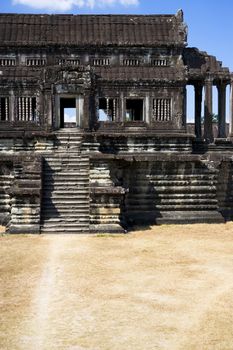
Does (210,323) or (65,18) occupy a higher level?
(65,18)

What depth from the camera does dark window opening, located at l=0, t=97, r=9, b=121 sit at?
24.2 m

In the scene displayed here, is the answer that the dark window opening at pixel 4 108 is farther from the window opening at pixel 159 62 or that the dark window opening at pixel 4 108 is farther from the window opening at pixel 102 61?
the window opening at pixel 159 62

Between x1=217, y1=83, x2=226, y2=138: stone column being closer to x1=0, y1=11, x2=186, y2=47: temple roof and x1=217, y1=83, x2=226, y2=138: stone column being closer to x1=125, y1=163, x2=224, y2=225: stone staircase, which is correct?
x1=0, y1=11, x2=186, y2=47: temple roof

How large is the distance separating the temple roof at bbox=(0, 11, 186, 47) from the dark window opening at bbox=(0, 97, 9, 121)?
4.99 meters

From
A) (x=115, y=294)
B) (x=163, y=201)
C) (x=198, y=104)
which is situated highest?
(x=198, y=104)

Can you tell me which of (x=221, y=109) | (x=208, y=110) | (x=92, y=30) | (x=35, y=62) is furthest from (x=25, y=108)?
(x=221, y=109)

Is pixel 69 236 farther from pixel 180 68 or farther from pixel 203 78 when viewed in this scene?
pixel 203 78

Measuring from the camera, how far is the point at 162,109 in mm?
24703

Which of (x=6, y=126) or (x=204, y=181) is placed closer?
(x=204, y=181)

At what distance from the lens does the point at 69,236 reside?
16438 mm

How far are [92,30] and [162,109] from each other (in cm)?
781

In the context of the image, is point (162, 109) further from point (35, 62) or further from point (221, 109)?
point (35, 62)

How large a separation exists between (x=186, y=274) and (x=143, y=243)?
4.20 meters

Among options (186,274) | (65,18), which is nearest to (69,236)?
(186,274)
